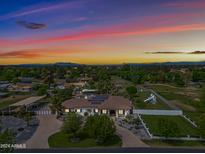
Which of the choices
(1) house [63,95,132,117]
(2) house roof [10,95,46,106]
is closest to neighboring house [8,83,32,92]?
(2) house roof [10,95,46,106]

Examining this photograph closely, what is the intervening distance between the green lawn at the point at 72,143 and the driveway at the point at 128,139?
128 mm

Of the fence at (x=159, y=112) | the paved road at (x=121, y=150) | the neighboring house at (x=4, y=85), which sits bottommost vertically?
the paved road at (x=121, y=150)

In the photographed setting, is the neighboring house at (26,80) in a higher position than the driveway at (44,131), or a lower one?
higher

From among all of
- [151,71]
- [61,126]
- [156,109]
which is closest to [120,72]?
[151,71]

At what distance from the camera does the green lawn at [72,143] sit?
17.3ft

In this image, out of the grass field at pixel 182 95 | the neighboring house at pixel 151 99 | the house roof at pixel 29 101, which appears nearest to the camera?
the house roof at pixel 29 101

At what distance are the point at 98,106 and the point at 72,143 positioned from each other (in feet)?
4.90

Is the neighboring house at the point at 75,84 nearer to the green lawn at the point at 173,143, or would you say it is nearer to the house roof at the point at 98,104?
the house roof at the point at 98,104

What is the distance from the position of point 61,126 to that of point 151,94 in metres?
3.62

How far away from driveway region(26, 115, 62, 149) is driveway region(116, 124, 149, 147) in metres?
1.35

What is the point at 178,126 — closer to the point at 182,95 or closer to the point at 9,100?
the point at 182,95

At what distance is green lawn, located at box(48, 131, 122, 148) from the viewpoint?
5.27 m

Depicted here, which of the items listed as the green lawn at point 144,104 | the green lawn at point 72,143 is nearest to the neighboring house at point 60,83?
the green lawn at point 144,104

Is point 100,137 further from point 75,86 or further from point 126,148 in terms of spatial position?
point 75,86
